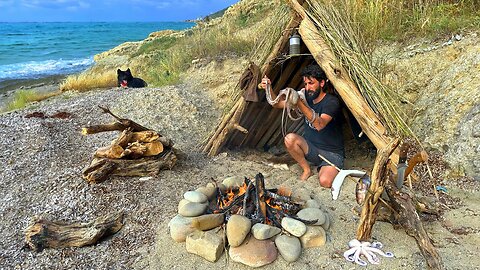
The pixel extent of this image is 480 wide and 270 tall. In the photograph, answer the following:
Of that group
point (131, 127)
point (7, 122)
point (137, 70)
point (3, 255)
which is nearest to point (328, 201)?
point (131, 127)

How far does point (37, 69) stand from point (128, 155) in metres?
19.6

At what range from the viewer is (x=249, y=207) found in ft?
10.6

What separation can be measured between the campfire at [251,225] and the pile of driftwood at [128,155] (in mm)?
998

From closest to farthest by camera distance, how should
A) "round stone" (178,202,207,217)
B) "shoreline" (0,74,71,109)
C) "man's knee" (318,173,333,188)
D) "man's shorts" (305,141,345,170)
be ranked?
"round stone" (178,202,207,217) → "man's knee" (318,173,333,188) → "man's shorts" (305,141,345,170) → "shoreline" (0,74,71,109)

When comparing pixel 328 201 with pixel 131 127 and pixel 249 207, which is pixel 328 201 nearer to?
pixel 249 207

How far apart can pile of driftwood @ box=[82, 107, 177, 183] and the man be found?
1.38 meters

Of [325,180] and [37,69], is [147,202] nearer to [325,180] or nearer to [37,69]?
[325,180]

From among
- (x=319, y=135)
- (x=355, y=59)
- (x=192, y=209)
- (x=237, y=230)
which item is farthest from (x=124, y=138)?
(x=355, y=59)

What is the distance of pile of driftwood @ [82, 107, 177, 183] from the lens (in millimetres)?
4125

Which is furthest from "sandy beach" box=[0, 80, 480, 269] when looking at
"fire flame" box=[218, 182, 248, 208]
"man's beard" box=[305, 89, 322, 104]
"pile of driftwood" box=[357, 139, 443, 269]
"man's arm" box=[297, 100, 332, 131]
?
"man's beard" box=[305, 89, 322, 104]

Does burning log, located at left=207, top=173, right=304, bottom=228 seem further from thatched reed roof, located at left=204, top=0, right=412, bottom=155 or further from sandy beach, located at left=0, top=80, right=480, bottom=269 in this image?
thatched reed roof, located at left=204, top=0, right=412, bottom=155

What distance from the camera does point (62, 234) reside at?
327 centimetres

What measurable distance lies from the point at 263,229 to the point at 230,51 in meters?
6.19

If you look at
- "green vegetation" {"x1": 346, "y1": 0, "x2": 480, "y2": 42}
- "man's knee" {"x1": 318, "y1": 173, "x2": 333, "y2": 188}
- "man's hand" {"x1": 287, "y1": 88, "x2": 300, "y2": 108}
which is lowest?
"man's knee" {"x1": 318, "y1": 173, "x2": 333, "y2": 188}
